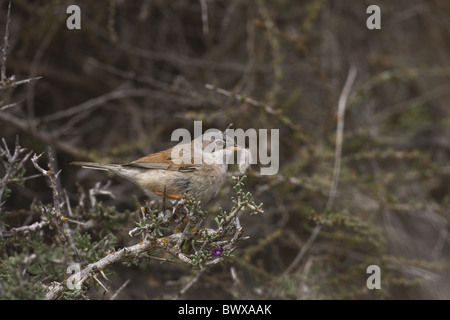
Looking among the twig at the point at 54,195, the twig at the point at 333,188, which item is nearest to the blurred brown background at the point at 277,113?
the twig at the point at 333,188

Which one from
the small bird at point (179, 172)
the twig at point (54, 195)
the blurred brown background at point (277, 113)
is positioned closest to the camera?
the twig at point (54, 195)

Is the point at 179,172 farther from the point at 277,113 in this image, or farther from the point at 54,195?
the point at 54,195

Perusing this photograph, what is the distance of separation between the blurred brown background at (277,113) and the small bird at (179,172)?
1.17 ft

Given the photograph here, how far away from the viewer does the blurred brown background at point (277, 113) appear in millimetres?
4184

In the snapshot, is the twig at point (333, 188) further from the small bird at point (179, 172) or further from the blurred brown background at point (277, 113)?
the small bird at point (179, 172)

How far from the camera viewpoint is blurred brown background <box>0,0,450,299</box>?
4184 millimetres

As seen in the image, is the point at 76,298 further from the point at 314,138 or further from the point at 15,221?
the point at 314,138

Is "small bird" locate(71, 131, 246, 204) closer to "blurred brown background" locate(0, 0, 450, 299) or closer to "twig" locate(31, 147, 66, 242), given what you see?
"blurred brown background" locate(0, 0, 450, 299)

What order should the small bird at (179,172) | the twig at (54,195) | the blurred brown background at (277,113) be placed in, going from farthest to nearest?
the blurred brown background at (277,113), the small bird at (179,172), the twig at (54,195)

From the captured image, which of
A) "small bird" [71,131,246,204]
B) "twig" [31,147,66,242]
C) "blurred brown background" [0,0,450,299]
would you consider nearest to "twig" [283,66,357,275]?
"blurred brown background" [0,0,450,299]

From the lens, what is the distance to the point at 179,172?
3.63 meters

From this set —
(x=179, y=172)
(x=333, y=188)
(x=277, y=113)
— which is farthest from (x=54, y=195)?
(x=333, y=188)

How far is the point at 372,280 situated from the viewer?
3738 millimetres

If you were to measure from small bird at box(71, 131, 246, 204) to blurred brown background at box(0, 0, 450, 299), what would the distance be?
14.0 inches
